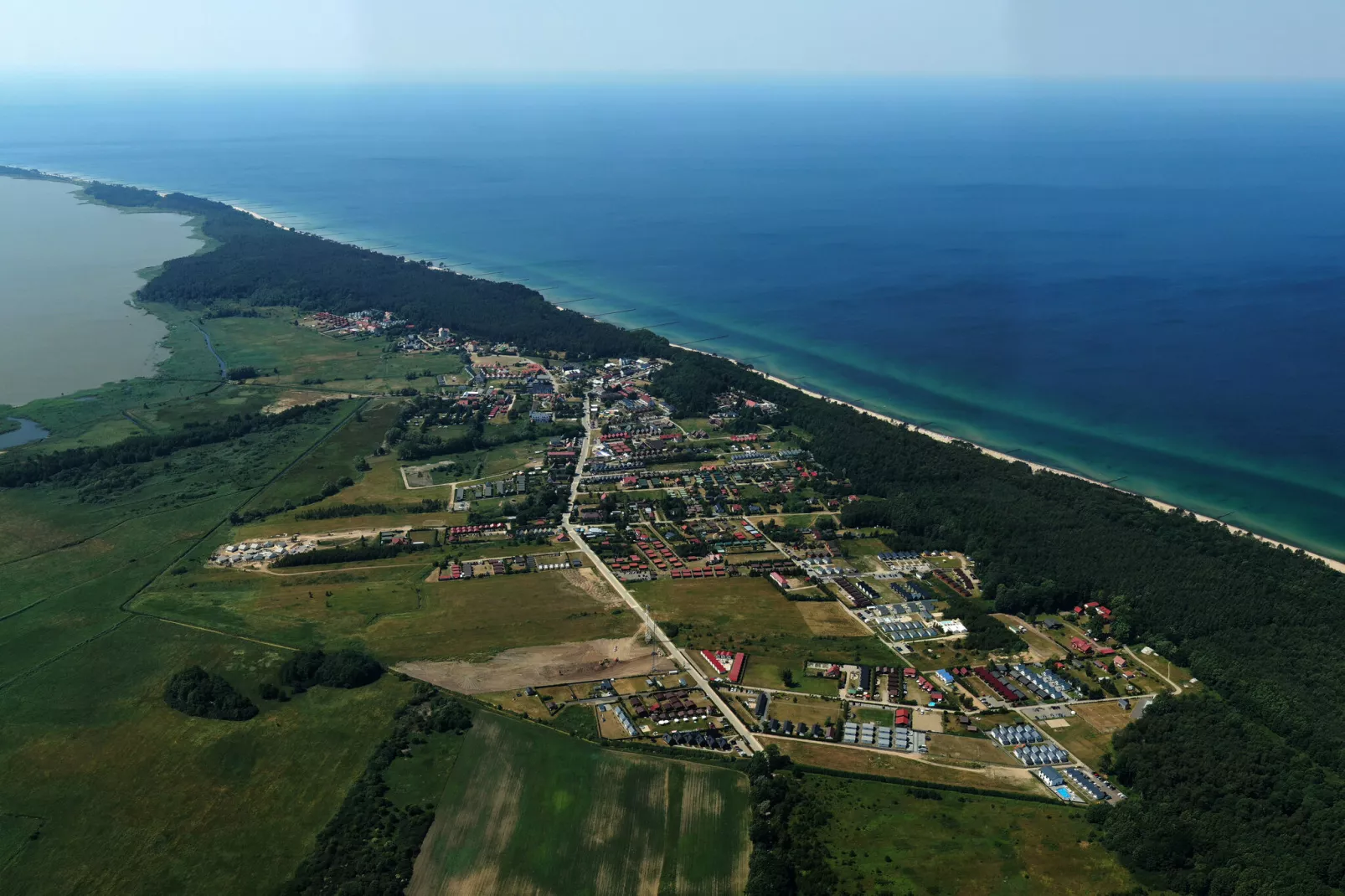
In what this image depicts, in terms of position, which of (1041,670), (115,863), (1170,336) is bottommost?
(115,863)

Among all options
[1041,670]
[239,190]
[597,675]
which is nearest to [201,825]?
[597,675]

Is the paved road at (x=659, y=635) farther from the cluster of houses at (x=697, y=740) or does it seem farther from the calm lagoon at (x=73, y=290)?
the calm lagoon at (x=73, y=290)

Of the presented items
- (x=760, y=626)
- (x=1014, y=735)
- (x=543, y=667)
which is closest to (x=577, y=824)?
(x=543, y=667)

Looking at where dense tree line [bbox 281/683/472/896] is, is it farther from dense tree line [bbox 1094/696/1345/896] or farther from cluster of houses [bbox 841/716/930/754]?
dense tree line [bbox 1094/696/1345/896]

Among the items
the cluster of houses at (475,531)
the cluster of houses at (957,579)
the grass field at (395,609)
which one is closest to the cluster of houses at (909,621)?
the cluster of houses at (957,579)

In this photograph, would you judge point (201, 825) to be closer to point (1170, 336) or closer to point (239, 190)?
point (1170, 336)

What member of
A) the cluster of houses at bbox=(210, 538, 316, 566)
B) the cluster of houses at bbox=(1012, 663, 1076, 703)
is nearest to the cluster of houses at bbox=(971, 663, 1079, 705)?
the cluster of houses at bbox=(1012, 663, 1076, 703)
